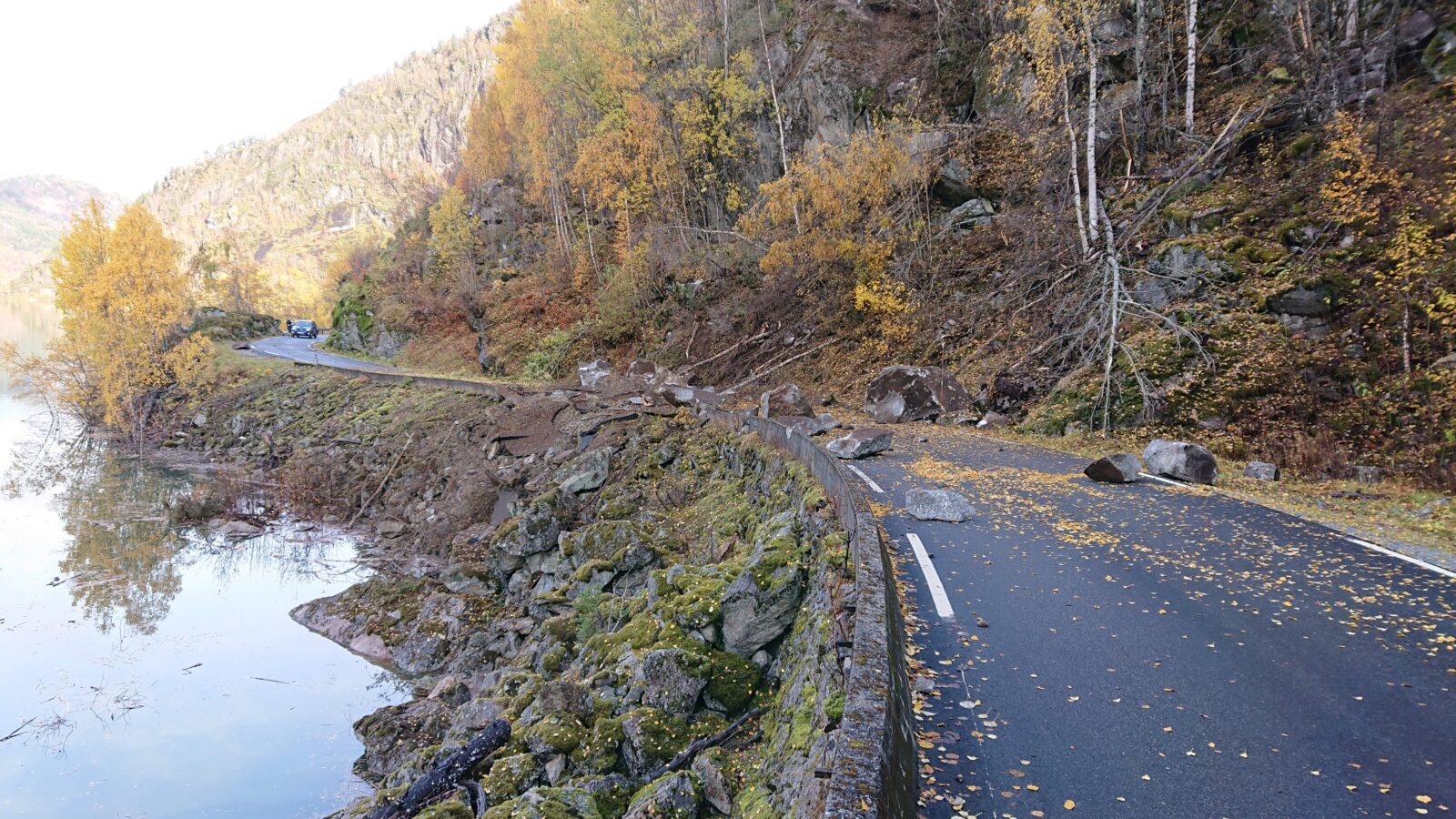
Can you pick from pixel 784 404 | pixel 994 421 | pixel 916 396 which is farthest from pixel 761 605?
pixel 916 396

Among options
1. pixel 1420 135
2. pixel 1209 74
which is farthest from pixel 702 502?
pixel 1209 74

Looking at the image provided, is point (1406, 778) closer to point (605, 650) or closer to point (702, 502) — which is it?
point (605, 650)

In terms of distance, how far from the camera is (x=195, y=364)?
34.3 m

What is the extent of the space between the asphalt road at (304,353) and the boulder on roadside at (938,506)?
33.6m

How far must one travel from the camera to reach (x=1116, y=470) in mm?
10406

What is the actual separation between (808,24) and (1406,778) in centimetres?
3273

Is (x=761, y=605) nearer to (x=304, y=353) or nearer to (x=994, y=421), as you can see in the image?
(x=994, y=421)

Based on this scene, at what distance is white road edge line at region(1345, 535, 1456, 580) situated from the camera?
20.9ft

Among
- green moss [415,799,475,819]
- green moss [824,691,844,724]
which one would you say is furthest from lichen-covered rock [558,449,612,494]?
green moss [824,691,844,724]

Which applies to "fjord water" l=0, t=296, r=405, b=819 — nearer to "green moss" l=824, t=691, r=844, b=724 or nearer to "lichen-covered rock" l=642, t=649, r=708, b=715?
"lichen-covered rock" l=642, t=649, r=708, b=715

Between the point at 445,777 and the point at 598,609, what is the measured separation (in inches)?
131

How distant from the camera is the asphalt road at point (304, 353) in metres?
39.1

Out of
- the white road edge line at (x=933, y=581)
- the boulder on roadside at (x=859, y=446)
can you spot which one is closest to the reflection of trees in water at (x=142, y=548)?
the boulder on roadside at (x=859, y=446)

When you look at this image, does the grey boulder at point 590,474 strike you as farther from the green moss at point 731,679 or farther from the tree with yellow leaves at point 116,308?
the tree with yellow leaves at point 116,308
